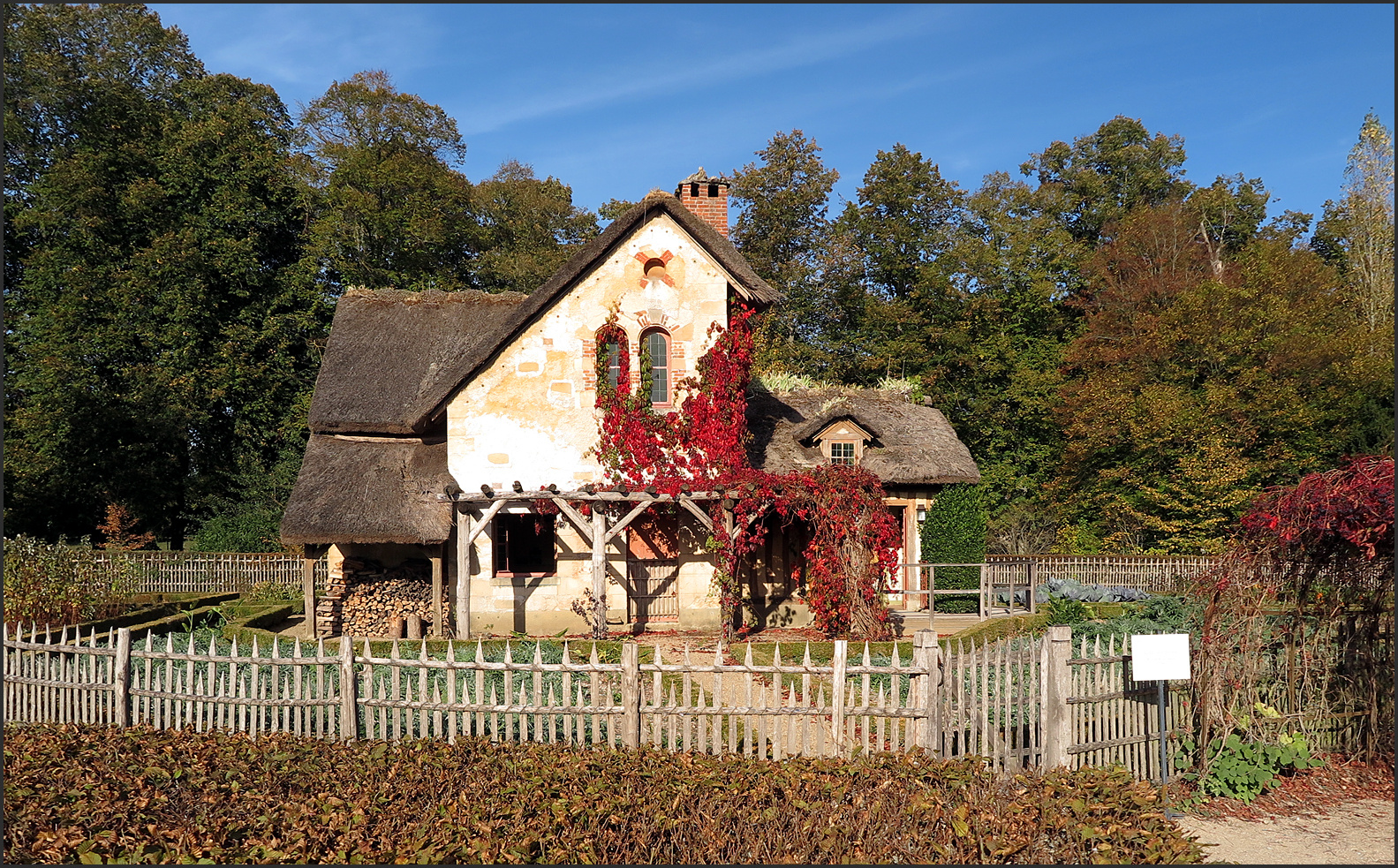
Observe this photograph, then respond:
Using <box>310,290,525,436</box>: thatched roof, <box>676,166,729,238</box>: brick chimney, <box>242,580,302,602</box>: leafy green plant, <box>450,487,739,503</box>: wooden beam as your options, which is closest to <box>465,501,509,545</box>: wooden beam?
<box>450,487,739,503</box>: wooden beam

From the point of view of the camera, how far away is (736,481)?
16.6 metres

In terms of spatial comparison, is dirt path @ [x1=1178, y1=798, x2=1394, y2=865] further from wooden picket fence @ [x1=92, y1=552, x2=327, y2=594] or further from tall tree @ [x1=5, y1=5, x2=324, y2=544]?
tall tree @ [x1=5, y1=5, x2=324, y2=544]

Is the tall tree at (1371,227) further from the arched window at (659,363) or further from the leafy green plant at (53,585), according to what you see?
the leafy green plant at (53,585)

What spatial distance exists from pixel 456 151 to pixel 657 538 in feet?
99.5

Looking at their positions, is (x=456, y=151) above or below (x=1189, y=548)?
above

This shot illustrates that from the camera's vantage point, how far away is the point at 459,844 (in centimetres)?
592

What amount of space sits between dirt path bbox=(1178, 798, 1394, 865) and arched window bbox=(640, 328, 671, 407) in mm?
11667

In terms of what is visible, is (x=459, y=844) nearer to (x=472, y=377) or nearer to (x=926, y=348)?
(x=472, y=377)

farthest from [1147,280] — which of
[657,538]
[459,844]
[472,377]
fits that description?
[459,844]

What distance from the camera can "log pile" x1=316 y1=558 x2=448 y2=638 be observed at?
1900 centimetres

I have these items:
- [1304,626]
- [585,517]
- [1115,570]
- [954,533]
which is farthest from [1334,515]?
[1115,570]

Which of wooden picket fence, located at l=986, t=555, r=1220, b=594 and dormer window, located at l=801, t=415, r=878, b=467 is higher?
dormer window, located at l=801, t=415, r=878, b=467

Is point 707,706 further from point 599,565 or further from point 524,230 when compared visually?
point 524,230

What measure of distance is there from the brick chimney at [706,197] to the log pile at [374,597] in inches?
375
